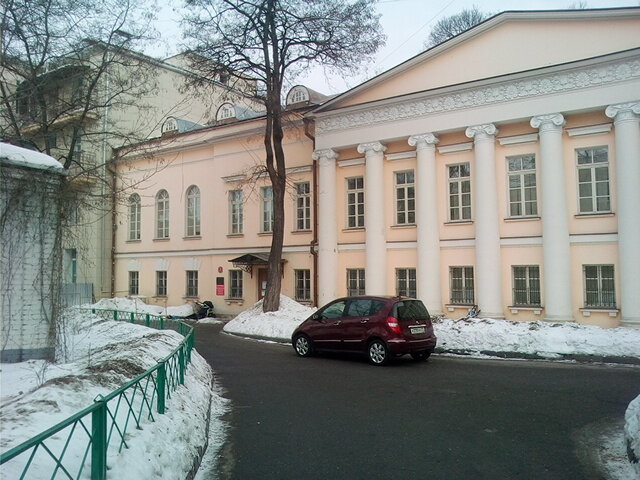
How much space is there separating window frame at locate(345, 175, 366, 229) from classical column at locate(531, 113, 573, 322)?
25.2ft

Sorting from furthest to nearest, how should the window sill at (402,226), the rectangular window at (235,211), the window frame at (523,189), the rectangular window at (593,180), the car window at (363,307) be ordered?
the rectangular window at (235,211) → the window sill at (402,226) → the window frame at (523,189) → the rectangular window at (593,180) → the car window at (363,307)

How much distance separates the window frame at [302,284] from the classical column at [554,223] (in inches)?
417

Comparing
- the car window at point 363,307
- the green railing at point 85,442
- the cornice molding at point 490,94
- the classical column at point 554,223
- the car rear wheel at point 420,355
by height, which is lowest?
the car rear wheel at point 420,355

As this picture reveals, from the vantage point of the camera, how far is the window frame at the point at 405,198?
72.1ft

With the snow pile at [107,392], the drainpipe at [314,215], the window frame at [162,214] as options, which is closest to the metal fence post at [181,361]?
the snow pile at [107,392]

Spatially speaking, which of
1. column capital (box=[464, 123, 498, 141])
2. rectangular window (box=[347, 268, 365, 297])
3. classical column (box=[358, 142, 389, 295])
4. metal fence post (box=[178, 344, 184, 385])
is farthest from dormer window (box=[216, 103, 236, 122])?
metal fence post (box=[178, 344, 184, 385])

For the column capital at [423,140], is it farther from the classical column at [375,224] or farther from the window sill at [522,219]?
the window sill at [522,219]

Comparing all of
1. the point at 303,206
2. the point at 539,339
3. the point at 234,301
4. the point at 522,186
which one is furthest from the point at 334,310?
the point at 234,301

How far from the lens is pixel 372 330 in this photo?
13.0 metres

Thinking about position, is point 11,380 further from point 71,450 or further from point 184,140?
point 184,140

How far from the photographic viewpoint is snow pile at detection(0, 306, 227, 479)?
4.62 meters

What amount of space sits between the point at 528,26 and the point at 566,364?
40.9 ft

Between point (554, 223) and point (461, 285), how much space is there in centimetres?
421

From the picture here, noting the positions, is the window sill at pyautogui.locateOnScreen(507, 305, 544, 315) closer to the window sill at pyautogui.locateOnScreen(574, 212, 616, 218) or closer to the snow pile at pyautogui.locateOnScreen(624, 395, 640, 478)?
the window sill at pyautogui.locateOnScreen(574, 212, 616, 218)
